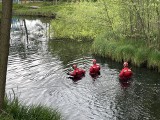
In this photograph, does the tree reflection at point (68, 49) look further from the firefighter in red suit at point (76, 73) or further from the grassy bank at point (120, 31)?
the firefighter in red suit at point (76, 73)

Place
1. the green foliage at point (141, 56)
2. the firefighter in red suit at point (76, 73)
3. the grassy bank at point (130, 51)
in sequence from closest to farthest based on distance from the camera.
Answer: the firefighter in red suit at point (76, 73), the grassy bank at point (130, 51), the green foliage at point (141, 56)

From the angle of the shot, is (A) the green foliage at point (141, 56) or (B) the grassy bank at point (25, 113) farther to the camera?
(A) the green foliage at point (141, 56)

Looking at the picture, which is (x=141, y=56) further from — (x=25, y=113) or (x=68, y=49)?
(x=25, y=113)

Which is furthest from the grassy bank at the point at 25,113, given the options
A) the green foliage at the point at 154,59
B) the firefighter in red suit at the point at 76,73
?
the green foliage at the point at 154,59

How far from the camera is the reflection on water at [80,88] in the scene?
70.1ft

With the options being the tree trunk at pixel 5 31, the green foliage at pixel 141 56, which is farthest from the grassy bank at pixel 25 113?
the green foliage at pixel 141 56

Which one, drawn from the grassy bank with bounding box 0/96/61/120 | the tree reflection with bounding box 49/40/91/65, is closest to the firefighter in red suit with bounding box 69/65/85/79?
the tree reflection with bounding box 49/40/91/65

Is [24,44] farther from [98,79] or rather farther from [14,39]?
[98,79]

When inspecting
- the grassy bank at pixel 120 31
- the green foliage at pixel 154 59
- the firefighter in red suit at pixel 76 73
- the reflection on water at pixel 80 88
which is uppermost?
the grassy bank at pixel 120 31

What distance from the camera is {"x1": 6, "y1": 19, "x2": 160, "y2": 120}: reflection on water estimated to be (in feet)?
70.1

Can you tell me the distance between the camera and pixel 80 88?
87.6 feet

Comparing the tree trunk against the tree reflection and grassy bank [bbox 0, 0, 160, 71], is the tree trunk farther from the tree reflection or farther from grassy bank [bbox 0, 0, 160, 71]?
the tree reflection

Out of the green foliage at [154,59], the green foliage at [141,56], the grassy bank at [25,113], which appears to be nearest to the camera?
the grassy bank at [25,113]

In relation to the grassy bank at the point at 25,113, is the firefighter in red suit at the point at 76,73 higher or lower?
lower
